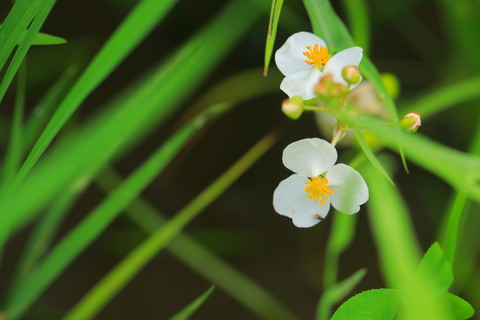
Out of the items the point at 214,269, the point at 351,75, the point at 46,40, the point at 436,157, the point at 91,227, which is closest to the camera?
the point at 436,157

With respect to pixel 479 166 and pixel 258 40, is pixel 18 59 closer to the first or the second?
pixel 479 166

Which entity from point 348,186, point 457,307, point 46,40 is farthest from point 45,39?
point 457,307

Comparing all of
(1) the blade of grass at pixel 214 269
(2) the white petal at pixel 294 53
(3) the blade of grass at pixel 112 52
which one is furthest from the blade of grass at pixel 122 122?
(1) the blade of grass at pixel 214 269

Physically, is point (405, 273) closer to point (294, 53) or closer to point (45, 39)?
point (294, 53)

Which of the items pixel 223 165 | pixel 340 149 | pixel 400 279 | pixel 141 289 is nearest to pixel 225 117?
pixel 223 165

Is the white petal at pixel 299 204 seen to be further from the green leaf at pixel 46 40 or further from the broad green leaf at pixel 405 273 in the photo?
the green leaf at pixel 46 40

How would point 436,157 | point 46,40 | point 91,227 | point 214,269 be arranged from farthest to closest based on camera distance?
1. point 214,269
2. point 91,227
3. point 46,40
4. point 436,157

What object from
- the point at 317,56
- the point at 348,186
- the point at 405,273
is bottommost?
the point at 405,273
